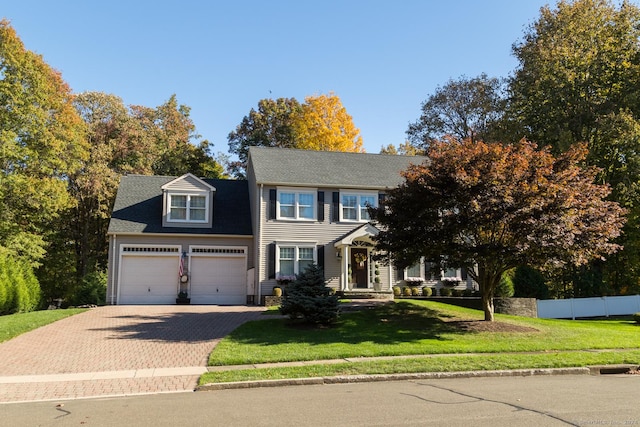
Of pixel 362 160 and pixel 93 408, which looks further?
pixel 362 160

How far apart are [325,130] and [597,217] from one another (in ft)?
91.8

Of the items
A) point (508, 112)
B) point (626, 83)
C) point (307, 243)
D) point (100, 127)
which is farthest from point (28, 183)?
point (626, 83)

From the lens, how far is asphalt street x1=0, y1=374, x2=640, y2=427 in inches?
269

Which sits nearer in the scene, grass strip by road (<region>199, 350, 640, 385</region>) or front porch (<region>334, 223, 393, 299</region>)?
grass strip by road (<region>199, 350, 640, 385</region>)

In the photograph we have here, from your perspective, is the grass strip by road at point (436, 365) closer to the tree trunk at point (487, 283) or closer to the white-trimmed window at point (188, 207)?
the tree trunk at point (487, 283)

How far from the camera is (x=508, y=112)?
32.4 meters

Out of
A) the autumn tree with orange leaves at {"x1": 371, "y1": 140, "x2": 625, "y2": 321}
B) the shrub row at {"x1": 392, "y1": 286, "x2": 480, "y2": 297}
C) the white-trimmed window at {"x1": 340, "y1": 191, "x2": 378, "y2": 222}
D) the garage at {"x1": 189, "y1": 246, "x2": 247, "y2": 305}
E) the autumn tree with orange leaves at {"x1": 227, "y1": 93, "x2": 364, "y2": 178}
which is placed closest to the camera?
the autumn tree with orange leaves at {"x1": 371, "y1": 140, "x2": 625, "y2": 321}

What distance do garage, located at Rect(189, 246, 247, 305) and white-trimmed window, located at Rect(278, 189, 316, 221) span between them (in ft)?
9.68

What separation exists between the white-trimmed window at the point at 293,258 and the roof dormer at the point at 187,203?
420 centimetres

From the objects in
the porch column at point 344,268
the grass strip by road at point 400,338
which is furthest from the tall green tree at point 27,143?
the grass strip by road at point 400,338

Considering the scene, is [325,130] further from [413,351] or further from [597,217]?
[413,351]

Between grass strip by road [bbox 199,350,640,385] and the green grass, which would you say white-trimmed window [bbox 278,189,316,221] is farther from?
grass strip by road [bbox 199,350,640,385]

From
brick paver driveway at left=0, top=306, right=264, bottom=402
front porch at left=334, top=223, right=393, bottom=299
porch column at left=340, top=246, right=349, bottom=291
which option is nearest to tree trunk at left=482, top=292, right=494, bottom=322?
front porch at left=334, top=223, right=393, bottom=299

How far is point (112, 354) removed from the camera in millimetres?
12945
